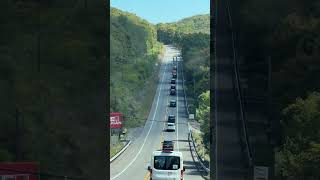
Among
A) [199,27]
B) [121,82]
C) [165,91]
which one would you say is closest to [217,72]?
[121,82]

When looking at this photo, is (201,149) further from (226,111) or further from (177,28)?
(177,28)

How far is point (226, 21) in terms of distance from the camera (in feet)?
65.8

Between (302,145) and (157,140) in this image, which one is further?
(157,140)

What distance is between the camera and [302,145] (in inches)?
514
